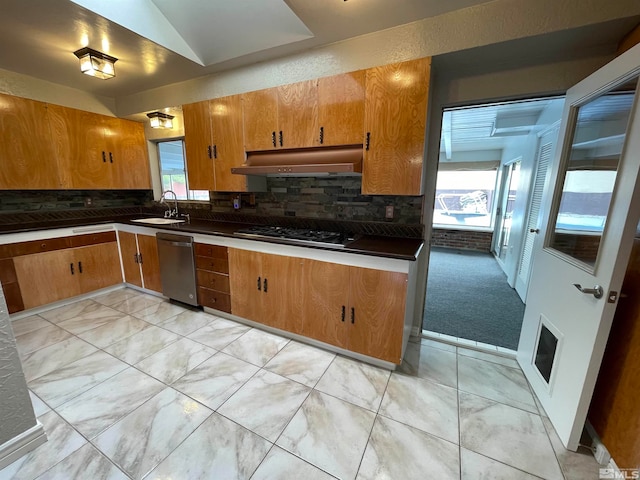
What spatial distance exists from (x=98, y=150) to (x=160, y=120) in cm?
90

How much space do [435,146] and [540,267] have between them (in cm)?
120

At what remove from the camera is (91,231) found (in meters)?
A: 3.13

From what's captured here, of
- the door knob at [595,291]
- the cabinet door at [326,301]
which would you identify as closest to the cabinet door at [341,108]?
the cabinet door at [326,301]

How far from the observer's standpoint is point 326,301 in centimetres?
210

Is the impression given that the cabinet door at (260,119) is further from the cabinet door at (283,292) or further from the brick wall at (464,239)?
the brick wall at (464,239)

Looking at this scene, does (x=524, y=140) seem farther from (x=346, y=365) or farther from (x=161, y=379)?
(x=161, y=379)

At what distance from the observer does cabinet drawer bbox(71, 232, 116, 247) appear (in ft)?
9.85

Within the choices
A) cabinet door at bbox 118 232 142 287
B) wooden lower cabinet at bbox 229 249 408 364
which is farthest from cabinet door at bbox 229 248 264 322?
cabinet door at bbox 118 232 142 287

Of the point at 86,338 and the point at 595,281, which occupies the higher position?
the point at 595,281

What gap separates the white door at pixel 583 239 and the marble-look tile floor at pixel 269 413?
0.98 feet

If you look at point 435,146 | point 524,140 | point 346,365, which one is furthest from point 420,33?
point 524,140

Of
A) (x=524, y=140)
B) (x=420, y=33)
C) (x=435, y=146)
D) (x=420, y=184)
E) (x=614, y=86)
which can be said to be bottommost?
(x=420, y=184)

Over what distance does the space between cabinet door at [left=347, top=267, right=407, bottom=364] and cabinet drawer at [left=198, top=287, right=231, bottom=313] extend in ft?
4.44

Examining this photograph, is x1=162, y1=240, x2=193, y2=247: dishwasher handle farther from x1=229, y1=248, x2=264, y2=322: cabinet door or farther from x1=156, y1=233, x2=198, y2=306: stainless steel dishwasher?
x1=229, y1=248, x2=264, y2=322: cabinet door
